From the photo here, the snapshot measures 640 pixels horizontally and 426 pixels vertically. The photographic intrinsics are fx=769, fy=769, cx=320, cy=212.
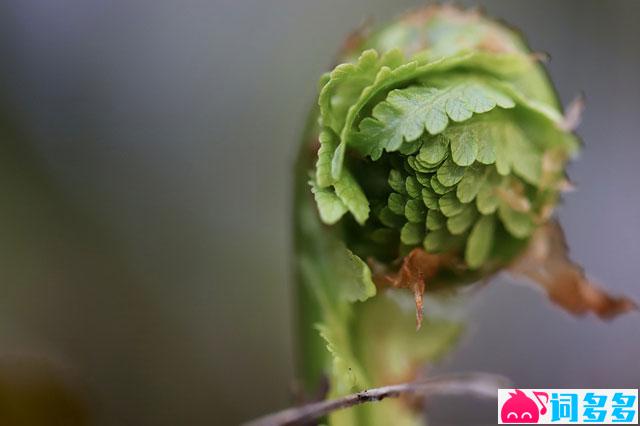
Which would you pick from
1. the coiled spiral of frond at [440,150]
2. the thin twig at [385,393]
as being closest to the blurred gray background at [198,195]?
the thin twig at [385,393]

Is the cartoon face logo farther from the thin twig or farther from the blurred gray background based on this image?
the blurred gray background

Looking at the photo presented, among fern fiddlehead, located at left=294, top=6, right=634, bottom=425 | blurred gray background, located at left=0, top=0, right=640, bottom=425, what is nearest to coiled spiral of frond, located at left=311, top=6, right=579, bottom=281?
fern fiddlehead, located at left=294, top=6, right=634, bottom=425

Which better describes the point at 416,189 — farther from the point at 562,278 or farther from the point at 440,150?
the point at 562,278

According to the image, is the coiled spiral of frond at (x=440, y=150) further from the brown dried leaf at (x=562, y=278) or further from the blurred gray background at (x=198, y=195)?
the blurred gray background at (x=198, y=195)

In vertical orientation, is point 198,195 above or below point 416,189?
above

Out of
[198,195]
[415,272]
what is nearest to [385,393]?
[415,272]
